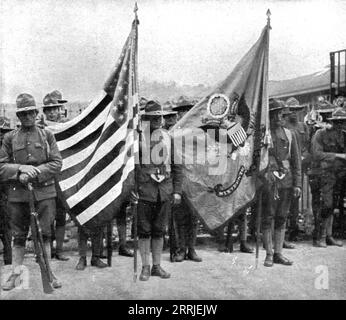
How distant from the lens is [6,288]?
5137mm

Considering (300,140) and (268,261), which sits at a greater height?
(300,140)

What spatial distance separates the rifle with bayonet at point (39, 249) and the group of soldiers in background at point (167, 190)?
0.42 ft

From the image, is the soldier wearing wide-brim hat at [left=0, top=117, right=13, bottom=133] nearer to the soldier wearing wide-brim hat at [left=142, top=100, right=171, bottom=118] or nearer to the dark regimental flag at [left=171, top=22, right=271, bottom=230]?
the soldier wearing wide-brim hat at [left=142, top=100, right=171, bottom=118]

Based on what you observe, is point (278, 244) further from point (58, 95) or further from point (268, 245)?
point (58, 95)

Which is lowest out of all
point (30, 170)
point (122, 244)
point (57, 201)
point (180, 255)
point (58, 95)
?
point (180, 255)

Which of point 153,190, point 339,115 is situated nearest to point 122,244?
point 153,190

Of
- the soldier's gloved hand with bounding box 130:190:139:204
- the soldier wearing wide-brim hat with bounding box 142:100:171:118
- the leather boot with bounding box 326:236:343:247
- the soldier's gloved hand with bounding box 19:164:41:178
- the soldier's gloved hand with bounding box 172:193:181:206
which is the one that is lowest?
the leather boot with bounding box 326:236:343:247

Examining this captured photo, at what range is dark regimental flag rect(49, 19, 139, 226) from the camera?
17.7 feet

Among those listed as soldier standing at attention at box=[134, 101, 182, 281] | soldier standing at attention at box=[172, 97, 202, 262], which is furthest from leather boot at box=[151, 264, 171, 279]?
soldier standing at attention at box=[172, 97, 202, 262]

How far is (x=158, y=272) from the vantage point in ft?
18.3

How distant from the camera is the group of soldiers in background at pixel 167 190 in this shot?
203 inches

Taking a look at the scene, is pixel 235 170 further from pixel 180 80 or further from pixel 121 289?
pixel 121 289

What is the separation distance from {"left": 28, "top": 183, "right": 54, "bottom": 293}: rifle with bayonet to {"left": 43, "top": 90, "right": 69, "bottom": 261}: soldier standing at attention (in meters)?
1.16

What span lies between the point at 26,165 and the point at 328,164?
4430mm
